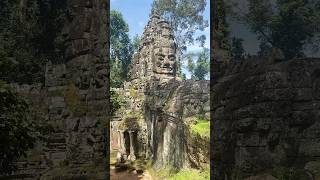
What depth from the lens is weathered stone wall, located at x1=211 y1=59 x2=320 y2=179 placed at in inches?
268

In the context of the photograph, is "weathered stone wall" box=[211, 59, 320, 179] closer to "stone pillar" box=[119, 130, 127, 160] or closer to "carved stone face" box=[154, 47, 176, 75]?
"stone pillar" box=[119, 130, 127, 160]

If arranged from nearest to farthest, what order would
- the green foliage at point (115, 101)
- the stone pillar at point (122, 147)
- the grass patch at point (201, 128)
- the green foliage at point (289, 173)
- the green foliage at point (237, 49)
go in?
1. the green foliage at point (289, 173)
2. the green foliage at point (237, 49)
3. the grass patch at point (201, 128)
4. the stone pillar at point (122, 147)
5. the green foliage at point (115, 101)

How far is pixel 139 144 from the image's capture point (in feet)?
58.6

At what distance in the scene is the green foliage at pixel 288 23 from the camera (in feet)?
23.8

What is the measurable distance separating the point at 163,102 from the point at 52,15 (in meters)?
8.13

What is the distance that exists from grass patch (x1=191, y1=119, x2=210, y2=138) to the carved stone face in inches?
255

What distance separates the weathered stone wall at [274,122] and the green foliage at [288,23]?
1.19 ft

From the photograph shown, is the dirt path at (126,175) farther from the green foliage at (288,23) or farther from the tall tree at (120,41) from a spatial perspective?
the tall tree at (120,41)

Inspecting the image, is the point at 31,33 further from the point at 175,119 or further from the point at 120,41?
the point at 120,41

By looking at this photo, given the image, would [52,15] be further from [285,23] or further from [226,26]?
[285,23]

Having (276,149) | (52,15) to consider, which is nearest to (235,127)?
→ (276,149)

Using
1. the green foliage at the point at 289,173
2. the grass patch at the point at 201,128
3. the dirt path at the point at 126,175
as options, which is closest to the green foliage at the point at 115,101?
the dirt path at the point at 126,175

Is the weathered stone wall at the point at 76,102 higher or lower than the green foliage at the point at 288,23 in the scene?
lower

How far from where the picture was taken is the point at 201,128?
11.6 m
